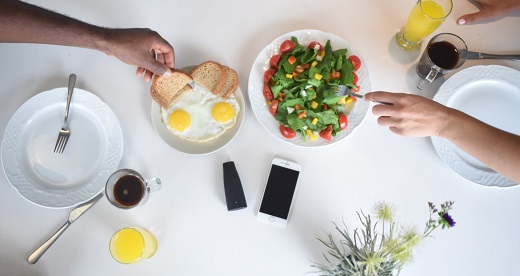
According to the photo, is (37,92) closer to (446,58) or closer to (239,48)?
(239,48)

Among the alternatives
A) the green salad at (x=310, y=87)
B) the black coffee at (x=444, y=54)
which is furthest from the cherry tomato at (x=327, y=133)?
the black coffee at (x=444, y=54)

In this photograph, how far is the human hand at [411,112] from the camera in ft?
3.93

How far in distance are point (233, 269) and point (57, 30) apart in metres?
0.99

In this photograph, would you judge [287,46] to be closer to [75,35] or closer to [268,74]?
[268,74]

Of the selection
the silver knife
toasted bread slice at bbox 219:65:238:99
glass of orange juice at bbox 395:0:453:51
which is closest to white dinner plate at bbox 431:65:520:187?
glass of orange juice at bbox 395:0:453:51

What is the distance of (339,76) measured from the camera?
138cm

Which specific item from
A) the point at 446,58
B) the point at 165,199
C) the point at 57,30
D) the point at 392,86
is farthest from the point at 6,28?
the point at 446,58

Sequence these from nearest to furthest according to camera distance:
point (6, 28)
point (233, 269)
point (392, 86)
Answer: point (6, 28) → point (233, 269) → point (392, 86)

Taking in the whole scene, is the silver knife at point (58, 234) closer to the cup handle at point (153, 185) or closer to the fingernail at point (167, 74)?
the cup handle at point (153, 185)

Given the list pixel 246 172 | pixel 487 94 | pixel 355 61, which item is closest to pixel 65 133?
pixel 246 172

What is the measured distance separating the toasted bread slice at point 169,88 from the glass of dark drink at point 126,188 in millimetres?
265

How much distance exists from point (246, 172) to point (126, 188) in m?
0.41

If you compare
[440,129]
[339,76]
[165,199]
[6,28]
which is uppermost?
[339,76]

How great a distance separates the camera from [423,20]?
1.33m
